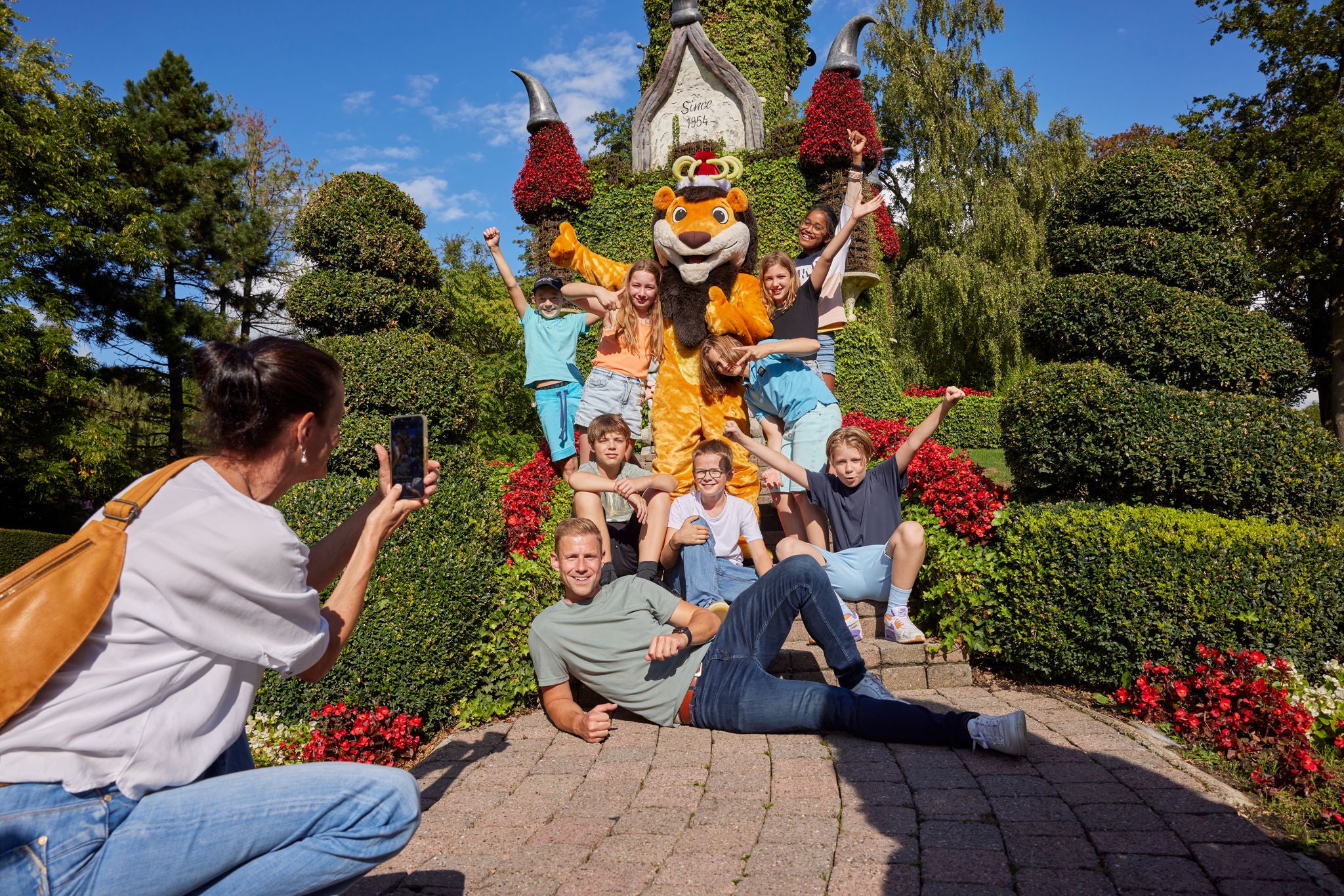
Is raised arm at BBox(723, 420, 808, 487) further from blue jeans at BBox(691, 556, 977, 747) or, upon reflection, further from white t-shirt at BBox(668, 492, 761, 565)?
blue jeans at BBox(691, 556, 977, 747)

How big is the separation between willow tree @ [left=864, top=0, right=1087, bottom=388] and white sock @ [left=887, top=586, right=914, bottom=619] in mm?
14232

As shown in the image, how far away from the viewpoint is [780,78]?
13.6 m

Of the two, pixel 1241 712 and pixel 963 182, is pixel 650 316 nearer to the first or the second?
pixel 1241 712

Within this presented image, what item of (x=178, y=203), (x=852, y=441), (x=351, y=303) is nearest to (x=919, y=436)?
(x=852, y=441)

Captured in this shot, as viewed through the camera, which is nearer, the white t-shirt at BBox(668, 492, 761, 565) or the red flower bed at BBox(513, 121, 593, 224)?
the white t-shirt at BBox(668, 492, 761, 565)

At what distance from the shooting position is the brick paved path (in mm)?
2457

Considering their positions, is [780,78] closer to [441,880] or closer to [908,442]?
[908,442]

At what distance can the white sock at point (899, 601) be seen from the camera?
445 cm

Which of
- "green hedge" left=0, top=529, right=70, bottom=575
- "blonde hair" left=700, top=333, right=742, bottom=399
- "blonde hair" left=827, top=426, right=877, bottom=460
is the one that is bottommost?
"green hedge" left=0, top=529, right=70, bottom=575

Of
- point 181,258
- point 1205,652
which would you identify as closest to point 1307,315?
point 1205,652

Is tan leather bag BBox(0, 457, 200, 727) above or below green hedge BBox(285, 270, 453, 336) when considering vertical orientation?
below

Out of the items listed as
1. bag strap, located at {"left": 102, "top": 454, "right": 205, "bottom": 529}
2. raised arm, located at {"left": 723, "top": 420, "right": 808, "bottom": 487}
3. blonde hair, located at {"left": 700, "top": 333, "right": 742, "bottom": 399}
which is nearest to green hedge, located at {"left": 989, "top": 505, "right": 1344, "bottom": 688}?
raised arm, located at {"left": 723, "top": 420, "right": 808, "bottom": 487}

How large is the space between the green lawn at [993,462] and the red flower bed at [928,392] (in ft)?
4.48

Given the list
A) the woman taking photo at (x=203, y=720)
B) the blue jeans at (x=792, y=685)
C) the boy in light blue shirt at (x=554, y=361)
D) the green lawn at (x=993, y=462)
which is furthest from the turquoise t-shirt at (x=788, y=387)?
the green lawn at (x=993, y=462)
